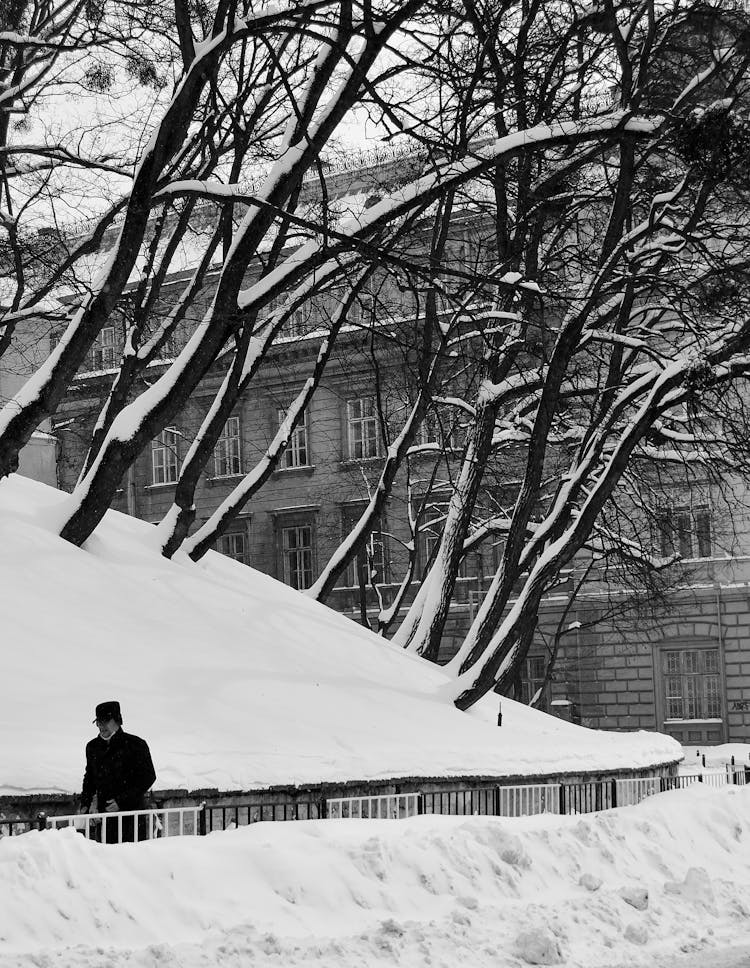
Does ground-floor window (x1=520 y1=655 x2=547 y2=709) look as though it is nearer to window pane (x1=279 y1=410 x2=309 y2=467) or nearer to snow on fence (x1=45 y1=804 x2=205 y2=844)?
window pane (x1=279 y1=410 x2=309 y2=467)

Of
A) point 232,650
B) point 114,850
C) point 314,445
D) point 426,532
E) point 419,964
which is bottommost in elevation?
point 419,964

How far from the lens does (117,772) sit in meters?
10.3

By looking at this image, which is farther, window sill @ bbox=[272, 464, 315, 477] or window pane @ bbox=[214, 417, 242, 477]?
window pane @ bbox=[214, 417, 242, 477]

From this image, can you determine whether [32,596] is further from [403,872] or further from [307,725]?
[403,872]

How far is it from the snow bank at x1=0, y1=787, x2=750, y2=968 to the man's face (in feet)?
4.00

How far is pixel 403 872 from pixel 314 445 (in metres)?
42.0

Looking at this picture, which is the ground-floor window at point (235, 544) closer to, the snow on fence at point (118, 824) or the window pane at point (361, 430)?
the window pane at point (361, 430)

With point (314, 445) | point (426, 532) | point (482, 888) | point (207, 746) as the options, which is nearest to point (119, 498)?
point (314, 445)

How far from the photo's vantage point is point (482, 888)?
404 inches

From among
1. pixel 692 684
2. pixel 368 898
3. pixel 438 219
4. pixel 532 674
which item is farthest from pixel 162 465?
pixel 368 898

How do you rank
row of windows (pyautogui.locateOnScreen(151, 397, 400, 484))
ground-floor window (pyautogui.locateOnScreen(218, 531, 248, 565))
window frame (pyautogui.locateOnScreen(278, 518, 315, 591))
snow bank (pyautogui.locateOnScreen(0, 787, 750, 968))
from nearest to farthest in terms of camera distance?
snow bank (pyautogui.locateOnScreen(0, 787, 750, 968)) → row of windows (pyautogui.locateOnScreen(151, 397, 400, 484)) → window frame (pyautogui.locateOnScreen(278, 518, 315, 591)) → ground-floor window (pyautogui.locateOnScreen(218, 531, 248, 565))

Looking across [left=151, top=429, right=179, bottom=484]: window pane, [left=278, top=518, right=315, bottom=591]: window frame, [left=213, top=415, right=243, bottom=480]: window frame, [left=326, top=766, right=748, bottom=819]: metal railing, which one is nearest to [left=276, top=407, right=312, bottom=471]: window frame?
[left=213, top=415, right=243, bottom=480]: window frame

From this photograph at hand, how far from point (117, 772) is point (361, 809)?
3.68 m

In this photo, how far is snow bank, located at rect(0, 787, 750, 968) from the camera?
810 centimetres
